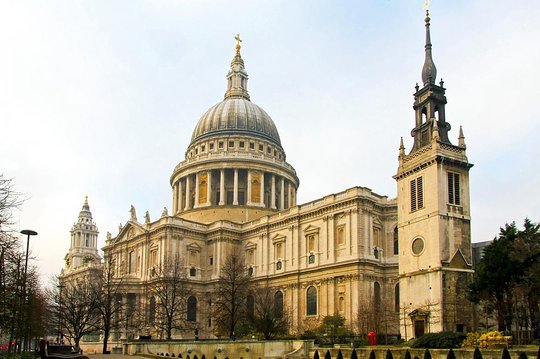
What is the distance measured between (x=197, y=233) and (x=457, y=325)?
163ft

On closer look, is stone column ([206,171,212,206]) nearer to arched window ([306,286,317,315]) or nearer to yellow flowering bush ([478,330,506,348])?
arched window ([306,286,317,315])

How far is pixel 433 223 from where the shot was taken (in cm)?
5222

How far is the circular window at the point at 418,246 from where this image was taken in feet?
175

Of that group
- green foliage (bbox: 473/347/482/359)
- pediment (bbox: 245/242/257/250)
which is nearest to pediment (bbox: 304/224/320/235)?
pediment (bbox: 245/242/257/250)

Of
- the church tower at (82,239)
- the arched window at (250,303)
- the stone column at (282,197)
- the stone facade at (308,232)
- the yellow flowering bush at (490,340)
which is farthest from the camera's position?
the church tower at (82,239)

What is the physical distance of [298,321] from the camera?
252 feet

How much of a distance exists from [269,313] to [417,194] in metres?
20.2

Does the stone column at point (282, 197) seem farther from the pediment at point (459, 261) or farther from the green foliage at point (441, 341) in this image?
the green foliage at point (441, 341)

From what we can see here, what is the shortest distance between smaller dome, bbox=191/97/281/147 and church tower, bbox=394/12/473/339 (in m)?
54.0

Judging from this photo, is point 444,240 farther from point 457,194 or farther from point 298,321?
point 298,321

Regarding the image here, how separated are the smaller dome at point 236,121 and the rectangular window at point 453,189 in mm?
58221

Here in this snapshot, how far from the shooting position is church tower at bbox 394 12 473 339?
5031 centimetres

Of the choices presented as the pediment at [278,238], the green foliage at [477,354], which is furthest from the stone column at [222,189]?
the green foliage at [477,354]

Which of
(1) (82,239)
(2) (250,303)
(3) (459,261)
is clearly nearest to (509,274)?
(3) (459,261)
